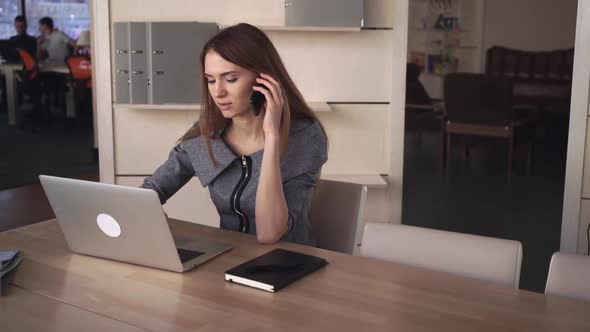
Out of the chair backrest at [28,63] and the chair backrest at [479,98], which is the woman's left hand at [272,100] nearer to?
the chair backrest at [479,98]

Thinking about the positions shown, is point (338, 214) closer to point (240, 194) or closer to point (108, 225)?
point (240, 194)

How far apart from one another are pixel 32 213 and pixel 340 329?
4.59m

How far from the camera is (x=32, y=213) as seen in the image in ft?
18.1

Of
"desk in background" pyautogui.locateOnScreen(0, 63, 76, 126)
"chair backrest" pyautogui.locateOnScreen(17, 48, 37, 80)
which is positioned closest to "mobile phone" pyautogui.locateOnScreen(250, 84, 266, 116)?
"desk in background" pyautogui.locateOnScreen(0, 63, 76, 126)

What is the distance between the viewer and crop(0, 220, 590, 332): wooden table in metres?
1.47

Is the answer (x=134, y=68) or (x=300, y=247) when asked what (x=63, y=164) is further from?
(x=300, y=247)

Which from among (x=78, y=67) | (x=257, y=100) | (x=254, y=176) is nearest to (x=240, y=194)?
(x=254, y=176)

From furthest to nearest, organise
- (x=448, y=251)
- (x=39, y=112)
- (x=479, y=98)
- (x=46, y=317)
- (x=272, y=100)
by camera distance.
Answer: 1. (x=39, y=112)
2. (x=479, y=98)
3. (x=272, y=100)
4. (x=448, y=251)
5. (x=46, y=317)

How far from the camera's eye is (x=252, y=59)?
2.26 meters

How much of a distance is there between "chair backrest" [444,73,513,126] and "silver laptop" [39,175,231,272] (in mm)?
5426

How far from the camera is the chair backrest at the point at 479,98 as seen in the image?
22.5ft

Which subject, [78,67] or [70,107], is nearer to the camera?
[78,67]

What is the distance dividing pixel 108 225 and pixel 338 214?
33.3 inches

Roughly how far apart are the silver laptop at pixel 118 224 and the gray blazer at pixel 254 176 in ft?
1.27
